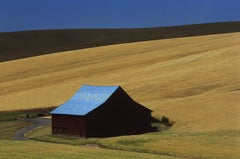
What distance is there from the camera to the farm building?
51.3 m

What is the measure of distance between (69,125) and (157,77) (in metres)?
26.0

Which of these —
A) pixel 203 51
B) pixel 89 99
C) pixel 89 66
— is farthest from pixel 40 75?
pixel 89 99

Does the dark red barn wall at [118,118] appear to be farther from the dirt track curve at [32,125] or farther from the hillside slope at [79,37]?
the hillside slope at [79,37]

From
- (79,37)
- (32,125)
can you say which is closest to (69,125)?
(32,125)

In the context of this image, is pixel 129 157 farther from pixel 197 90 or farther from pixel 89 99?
pixel 197 90

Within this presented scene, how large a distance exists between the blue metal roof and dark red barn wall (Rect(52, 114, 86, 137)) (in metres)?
0.48

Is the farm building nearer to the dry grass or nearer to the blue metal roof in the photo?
the blue metal roof

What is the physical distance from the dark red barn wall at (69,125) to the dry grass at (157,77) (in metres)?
8.62

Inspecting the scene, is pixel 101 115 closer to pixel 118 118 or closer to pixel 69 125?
pixel 118 118

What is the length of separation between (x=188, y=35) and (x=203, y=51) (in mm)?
24051

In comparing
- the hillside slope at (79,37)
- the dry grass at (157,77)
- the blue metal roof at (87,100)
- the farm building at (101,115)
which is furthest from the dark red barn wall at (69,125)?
the hillside slope at (79,37)

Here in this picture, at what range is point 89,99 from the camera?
53.3 m

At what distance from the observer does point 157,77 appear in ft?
248

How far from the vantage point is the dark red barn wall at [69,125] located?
167ft
